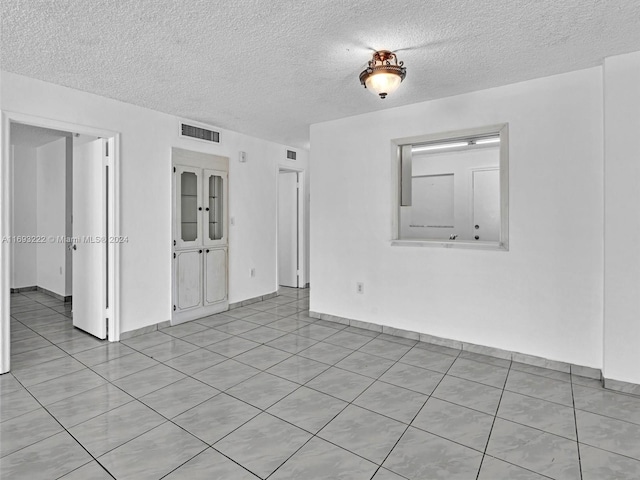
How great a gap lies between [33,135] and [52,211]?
50.6 inches

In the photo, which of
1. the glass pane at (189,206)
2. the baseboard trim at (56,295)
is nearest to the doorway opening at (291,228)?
the glass pane at (189,206)

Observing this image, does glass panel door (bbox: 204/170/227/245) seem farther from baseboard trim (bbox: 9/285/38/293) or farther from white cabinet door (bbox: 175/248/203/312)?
baseboard trim (bbox: 9/285/38/293)

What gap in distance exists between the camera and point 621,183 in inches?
108

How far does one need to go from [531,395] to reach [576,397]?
1.05 feet

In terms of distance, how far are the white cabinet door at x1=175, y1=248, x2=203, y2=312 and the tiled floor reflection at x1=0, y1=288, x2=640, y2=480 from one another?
0.84 m

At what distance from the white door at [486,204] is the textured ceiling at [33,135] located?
6243 millimetres

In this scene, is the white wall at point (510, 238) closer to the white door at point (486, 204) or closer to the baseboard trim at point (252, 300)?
the baseboard trim at point (252, 300)

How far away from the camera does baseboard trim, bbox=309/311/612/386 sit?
294 centimetres

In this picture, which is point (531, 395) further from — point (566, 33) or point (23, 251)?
point (23, 251)

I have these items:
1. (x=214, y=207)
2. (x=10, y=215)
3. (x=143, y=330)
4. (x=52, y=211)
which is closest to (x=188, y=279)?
(x=143, y=330)

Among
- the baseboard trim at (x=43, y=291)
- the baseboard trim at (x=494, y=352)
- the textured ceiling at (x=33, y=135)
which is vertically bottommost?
the baseboard trim at (x=494, y=352)

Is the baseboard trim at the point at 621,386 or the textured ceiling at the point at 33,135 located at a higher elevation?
the textured ceiling at the point at 33,135

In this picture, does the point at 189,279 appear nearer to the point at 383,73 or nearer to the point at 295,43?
the point at 295,43

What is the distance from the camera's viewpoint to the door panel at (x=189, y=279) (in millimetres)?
4527
